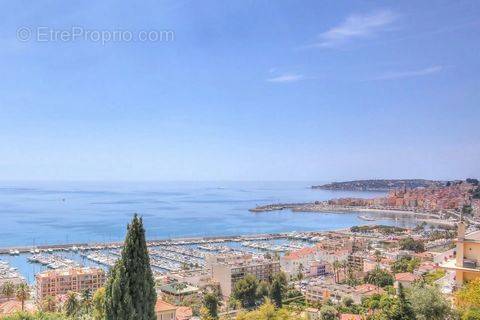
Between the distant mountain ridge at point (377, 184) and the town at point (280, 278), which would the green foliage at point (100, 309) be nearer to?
the town at point (280, 278)

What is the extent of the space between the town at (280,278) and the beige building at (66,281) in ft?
0.15

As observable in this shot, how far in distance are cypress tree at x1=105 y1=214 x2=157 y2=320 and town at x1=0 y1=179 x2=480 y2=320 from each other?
121 mm

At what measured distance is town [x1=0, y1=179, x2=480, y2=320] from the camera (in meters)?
6.55

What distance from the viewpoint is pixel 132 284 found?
16.6ft

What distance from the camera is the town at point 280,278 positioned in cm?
655

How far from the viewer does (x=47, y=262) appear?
30359 millimetres

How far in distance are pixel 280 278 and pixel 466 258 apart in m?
12.6

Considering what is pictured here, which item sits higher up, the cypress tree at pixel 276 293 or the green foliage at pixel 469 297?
the green foliage at pixel 469 297

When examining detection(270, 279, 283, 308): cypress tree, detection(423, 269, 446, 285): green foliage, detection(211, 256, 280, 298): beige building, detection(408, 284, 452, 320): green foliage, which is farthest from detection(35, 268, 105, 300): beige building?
detection(408, 284, 452, 320): green foliage

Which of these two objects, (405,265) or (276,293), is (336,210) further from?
(276,293)

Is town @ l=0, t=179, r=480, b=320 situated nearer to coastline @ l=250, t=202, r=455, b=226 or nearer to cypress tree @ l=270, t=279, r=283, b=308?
cypress tree @ l=270, t=279, r=283, b=308

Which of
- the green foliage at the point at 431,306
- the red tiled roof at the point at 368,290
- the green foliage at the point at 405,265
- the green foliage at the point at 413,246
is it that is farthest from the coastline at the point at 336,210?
the green foliage at the point at 431,306

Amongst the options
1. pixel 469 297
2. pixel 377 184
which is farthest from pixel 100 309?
pixel 377 184

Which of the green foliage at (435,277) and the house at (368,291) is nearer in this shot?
the green foliage at (435,277)
